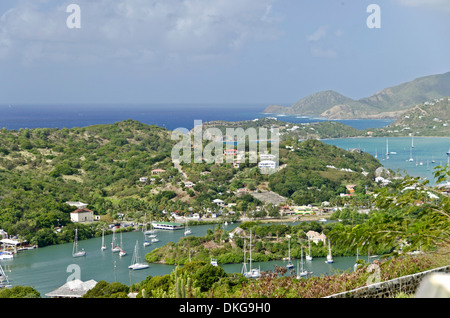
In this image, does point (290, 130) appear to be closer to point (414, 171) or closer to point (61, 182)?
point (414, 171)

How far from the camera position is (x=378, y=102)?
76.7 m

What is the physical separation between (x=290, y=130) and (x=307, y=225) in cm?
2722

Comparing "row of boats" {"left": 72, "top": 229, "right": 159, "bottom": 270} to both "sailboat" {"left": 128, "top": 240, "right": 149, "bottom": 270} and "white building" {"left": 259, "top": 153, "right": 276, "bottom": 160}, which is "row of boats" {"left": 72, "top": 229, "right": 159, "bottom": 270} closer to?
"sailboat" {"left": 128, "top": 240, "right": 149, "bottom": 270}

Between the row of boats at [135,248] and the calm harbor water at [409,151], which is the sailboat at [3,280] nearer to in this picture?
the row of boats at [135,248]

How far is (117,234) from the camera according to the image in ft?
49.8

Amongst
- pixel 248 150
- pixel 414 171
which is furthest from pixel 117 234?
pixel 414 171

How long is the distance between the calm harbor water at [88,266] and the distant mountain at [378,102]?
5855cm

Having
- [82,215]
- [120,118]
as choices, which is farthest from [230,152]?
[120,118]

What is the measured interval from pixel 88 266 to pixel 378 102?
70.3 meters

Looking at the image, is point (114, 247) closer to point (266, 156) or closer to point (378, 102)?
point (266, 156)

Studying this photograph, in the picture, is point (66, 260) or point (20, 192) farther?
point (20, 192)

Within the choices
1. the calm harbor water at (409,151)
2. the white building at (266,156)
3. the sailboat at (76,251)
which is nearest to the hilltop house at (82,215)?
the sailboat at (76,251)

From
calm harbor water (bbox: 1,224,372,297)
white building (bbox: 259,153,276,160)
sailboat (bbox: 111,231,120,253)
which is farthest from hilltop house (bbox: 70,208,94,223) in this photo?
white building (bbox: 259,153,276,160)

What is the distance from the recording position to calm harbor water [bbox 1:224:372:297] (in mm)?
11039
